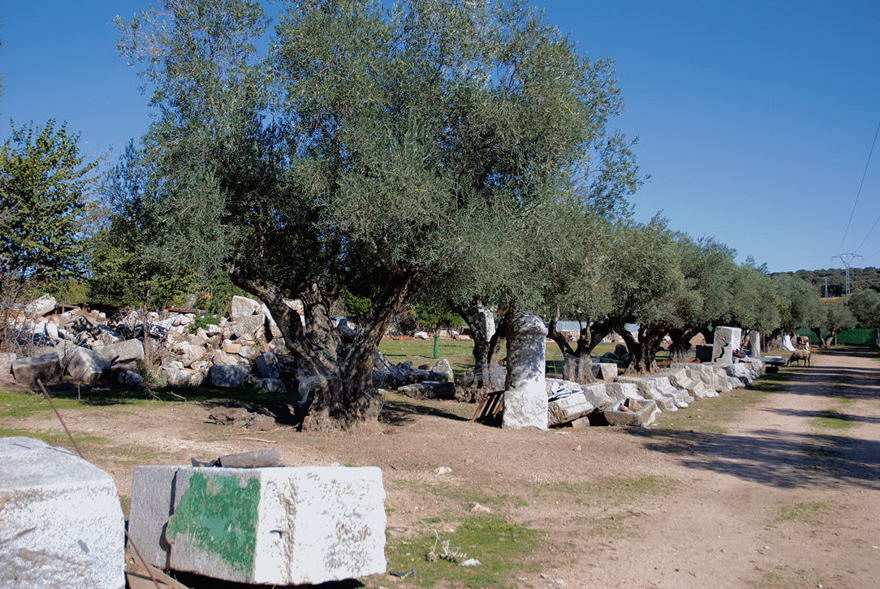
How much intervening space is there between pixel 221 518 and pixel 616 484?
21.0 feet

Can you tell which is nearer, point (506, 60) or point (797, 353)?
point (506, 60)

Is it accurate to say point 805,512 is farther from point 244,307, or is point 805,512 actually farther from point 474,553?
point 244,307

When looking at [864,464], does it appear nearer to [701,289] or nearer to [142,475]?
[142,475]

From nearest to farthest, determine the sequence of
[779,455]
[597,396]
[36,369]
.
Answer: [779,455]
[597,396]
[36,369]

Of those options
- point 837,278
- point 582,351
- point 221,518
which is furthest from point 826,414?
point 837,278

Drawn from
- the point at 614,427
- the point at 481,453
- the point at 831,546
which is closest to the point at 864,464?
the point at 614,427

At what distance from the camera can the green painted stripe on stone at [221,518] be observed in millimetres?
4406

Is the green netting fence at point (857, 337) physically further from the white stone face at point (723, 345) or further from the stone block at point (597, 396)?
the stone block at point (597, 396)

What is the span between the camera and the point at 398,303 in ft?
39.9

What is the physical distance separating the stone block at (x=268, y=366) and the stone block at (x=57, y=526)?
51.6ft

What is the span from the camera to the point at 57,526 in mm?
3797

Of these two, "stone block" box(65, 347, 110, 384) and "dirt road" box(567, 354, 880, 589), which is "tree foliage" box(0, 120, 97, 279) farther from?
"dirt road" box(567, 354, 880, 589)

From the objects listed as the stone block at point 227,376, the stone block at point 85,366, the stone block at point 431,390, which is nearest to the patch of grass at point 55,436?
the stone block at point 85,366

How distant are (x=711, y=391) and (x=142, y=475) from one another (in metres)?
21.3
